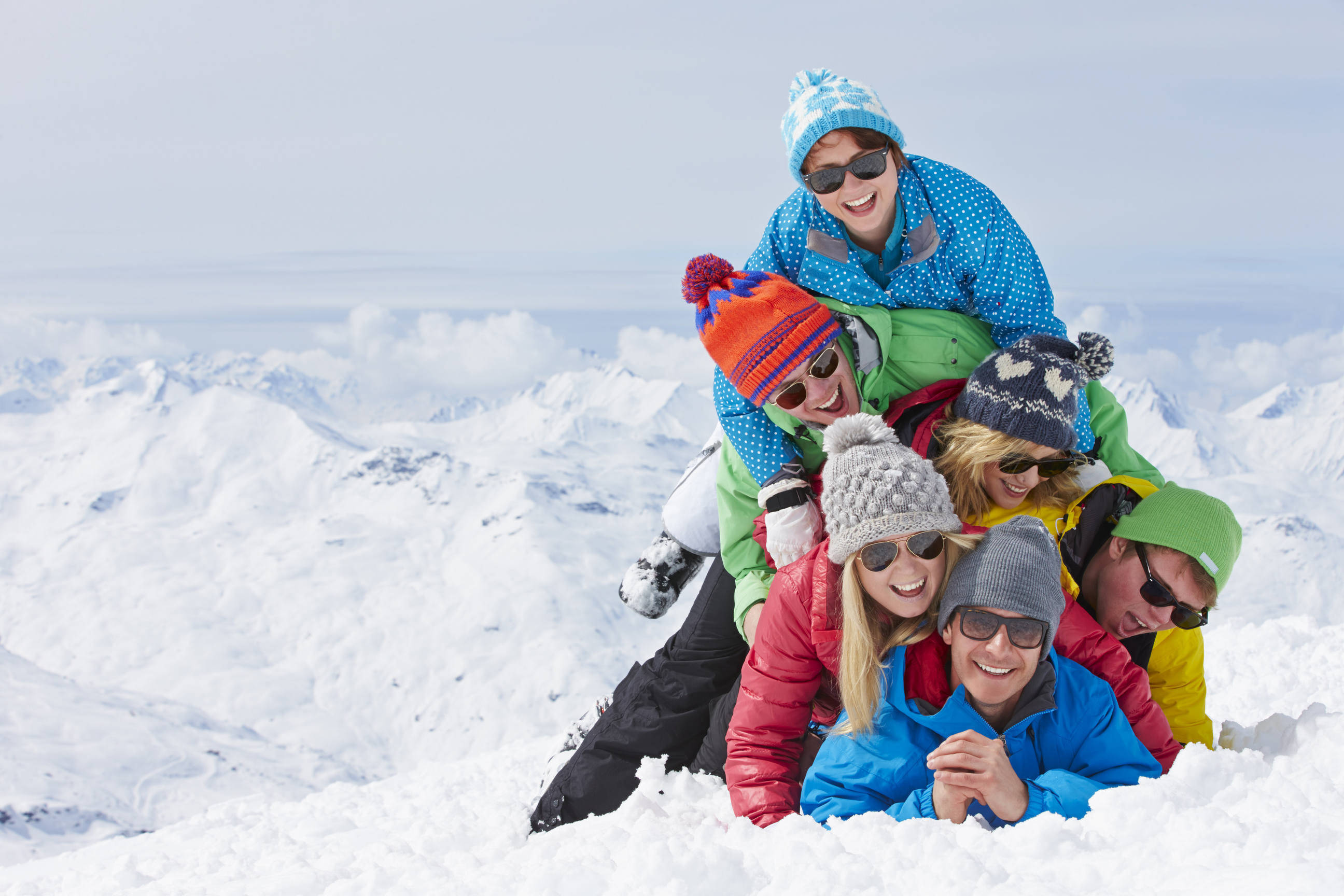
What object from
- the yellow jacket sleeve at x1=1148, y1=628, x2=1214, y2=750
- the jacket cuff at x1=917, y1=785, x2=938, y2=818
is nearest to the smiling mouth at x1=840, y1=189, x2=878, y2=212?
the yellow jacket sleeve at x1=1148, y1=628, x2=1214, y2=750

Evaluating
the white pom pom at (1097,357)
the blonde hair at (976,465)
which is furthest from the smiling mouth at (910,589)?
the white pom pom at (1097,357)

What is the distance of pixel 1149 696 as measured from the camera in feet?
12.0

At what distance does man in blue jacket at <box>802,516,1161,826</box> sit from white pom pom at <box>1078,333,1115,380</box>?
1.43 metres

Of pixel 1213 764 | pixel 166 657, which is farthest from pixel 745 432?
pixel 166 657

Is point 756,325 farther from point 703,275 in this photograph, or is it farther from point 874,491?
point 874,491

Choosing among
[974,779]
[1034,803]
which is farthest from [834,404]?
[1034,803]

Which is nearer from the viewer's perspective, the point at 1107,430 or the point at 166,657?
the point at 1107,430

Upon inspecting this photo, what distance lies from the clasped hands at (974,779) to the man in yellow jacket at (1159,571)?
1.08 meters

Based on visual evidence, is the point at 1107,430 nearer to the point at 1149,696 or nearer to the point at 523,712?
the point at 1149,696

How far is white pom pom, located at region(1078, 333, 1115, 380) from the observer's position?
15.0ft

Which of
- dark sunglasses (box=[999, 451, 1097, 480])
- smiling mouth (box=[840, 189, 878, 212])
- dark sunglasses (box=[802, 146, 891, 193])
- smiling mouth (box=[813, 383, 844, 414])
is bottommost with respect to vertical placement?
dark sunglasses (box=[999, 451, 1097, 480])

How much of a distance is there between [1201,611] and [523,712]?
515 ft

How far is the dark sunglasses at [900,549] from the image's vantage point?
3.50 m

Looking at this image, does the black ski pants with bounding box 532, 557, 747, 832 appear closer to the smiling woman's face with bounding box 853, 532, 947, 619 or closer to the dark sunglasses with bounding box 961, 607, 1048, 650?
the smiling woman's face with bounding box 853, 532, 947, 619
